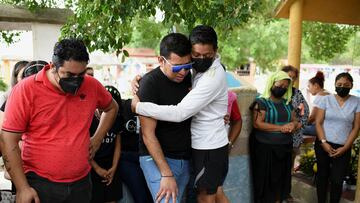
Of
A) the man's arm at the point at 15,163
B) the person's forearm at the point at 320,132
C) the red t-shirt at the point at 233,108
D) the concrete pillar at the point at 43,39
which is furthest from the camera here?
the concrete pillar at the point at 43,39

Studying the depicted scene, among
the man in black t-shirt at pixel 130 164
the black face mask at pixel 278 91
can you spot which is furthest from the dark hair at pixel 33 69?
the black face mask at pixel 278 91

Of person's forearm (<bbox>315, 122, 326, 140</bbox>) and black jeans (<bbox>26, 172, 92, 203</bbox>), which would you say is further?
person's forearm (<bbox>315, 122, 326, 140</bbox>)

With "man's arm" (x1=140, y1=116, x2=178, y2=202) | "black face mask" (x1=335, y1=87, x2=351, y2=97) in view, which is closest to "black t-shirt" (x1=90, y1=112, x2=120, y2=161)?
"man's arm" (x1=140, y1=116, x2=178, y2=202)

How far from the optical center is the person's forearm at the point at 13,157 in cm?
216

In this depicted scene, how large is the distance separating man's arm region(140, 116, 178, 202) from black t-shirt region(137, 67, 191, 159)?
9cm

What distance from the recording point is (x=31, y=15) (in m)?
5.88

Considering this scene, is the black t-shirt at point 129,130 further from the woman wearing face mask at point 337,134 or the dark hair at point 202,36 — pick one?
the woman wearing face mask at point 337,134

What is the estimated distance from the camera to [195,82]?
8.43 ft

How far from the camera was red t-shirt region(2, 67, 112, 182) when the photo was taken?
2186 mm

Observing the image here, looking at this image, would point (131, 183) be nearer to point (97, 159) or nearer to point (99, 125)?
point (97, 159)

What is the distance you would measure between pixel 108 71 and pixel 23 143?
25.2m

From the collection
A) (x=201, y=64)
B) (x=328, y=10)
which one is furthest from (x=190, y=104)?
(x=328, y=10)

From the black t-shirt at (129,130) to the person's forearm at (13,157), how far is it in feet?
3.81

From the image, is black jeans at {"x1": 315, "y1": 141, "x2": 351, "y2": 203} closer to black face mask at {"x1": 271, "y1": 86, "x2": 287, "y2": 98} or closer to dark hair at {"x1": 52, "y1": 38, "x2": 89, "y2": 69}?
black face mask at {"x1": 271, "y1": 86, "x2": 287, "y2": 98}
